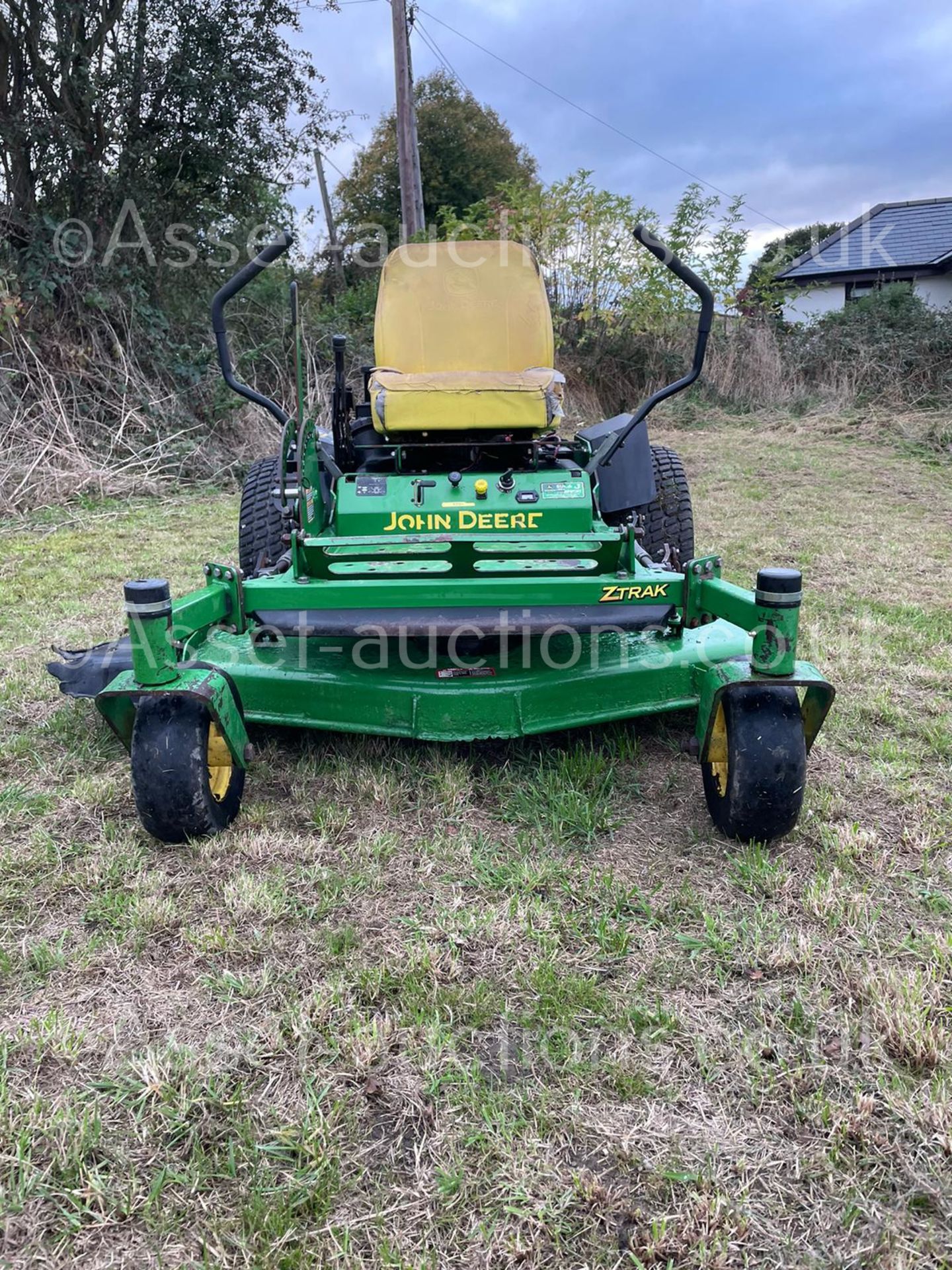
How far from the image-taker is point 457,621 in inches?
101

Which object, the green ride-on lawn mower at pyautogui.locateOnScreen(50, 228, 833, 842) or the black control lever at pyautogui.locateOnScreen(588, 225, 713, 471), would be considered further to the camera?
the black control lever at pyautogui.locateOnScreen(588, 225, 713, 471)

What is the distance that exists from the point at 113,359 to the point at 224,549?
170 inches

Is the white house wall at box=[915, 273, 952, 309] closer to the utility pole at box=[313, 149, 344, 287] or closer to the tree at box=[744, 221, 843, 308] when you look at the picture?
the tree at box=[744, 221, 843, 308]

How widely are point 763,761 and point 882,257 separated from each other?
71.6 feet

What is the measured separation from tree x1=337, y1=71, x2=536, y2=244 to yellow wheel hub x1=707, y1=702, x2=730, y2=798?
903 inches

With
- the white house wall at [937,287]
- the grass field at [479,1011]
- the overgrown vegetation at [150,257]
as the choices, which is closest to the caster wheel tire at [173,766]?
the grass field at [479,1011]

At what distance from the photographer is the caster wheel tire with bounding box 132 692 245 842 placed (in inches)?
89.0

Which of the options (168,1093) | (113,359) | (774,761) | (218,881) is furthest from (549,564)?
(113,359)

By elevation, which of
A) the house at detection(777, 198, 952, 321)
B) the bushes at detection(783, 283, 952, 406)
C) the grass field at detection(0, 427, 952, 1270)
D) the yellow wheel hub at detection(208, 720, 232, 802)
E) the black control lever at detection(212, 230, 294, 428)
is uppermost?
the house at detection(777, 198, 952, 321)

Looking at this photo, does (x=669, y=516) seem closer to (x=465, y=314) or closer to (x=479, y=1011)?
(x=465, y=314)

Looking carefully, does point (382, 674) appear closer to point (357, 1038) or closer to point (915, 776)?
point (357, 1038)

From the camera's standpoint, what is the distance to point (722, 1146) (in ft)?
4.96

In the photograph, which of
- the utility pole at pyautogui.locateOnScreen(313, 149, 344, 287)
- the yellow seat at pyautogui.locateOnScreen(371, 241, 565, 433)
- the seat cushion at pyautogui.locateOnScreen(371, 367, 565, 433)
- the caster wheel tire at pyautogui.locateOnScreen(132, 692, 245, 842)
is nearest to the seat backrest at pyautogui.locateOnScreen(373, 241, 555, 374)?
the yellow seat at pyautogui.locateOnScreen(371, 241, 565, 433)

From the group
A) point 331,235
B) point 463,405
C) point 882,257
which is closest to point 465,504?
point 463,405
